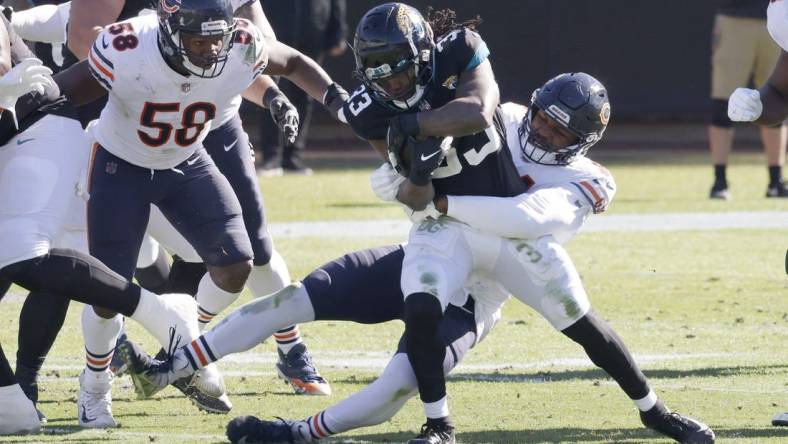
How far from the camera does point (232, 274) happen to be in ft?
17.3

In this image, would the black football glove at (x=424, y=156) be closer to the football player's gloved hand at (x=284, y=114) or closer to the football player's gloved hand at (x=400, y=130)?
the football player's gloved hand at (x=400, y=130)

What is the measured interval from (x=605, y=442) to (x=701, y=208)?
6.28 meters

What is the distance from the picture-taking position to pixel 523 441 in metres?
4.64

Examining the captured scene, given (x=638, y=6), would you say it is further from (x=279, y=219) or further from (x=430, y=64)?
A: (x=430, y=64)

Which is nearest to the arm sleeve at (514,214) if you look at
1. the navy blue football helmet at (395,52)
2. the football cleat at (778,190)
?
the navy blue football helmet at (395,52)

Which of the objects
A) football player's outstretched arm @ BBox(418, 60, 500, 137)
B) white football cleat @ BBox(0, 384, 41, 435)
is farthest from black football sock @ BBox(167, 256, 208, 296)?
football player's outstretched arm @ BBox(418, 60, 500, 137)

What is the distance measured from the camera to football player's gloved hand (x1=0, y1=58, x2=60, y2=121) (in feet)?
15.0

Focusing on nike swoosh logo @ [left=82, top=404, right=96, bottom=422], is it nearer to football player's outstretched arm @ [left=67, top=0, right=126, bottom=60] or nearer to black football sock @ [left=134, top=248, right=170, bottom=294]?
black football sock @ [left=134, top=248, right=170, bottom=294]

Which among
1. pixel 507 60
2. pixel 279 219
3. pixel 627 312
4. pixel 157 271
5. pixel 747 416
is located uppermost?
pixel 747 416

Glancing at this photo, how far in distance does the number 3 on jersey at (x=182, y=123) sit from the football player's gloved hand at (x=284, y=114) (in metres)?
0.29

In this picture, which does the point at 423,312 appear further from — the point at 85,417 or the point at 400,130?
the point at 85,417

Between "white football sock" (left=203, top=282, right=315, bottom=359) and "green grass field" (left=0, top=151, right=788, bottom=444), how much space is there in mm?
326

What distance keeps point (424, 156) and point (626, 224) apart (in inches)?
224

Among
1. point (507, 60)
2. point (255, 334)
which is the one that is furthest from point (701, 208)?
point (255, 334)
